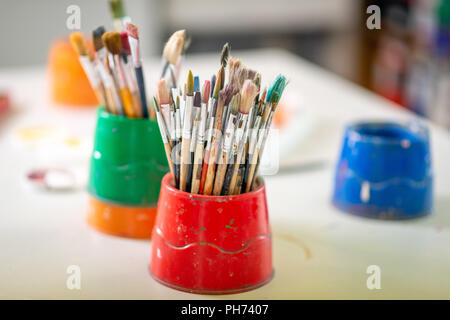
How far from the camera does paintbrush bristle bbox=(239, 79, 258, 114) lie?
0.56 m

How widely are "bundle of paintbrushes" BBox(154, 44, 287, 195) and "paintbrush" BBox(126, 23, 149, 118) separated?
9 centimetres

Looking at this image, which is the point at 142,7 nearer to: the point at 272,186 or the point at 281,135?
the point at 281,135


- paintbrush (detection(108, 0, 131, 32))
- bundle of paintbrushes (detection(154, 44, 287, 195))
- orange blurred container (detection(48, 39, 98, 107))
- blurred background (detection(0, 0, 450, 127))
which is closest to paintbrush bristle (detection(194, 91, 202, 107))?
bundle of paintbrushes (detection(154, 44, 287, 195))

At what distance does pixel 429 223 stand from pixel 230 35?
2.50m

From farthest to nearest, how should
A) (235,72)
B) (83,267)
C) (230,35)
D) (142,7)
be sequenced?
(230,35) → (142,7) → (83,267) → (235,72)

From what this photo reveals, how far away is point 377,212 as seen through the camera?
31.7 inches

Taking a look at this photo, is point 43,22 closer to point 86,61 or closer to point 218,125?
point 86,61

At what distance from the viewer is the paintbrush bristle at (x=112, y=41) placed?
0.66 m

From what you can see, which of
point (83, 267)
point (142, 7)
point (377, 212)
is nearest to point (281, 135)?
point (377, 212)

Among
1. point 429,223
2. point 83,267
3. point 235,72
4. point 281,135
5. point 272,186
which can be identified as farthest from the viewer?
point 281,135

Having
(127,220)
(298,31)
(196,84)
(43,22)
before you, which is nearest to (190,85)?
(196,84)

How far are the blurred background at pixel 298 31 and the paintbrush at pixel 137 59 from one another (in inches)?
75.8
